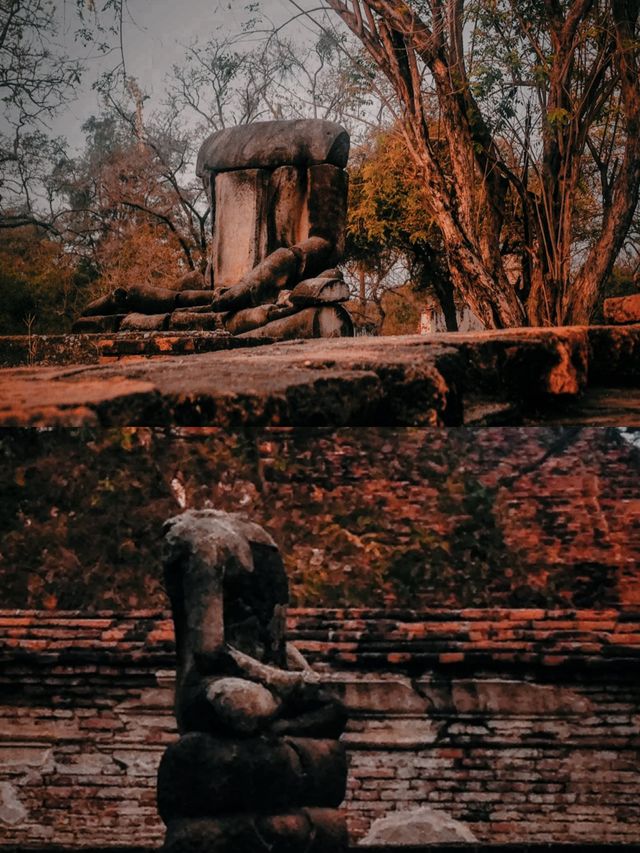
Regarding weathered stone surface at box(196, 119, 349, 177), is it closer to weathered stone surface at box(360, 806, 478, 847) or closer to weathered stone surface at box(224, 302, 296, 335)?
weathered stone surface at box(224, 302, 296, 335)

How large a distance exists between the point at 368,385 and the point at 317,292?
3244mm

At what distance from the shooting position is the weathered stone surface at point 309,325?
211 inches

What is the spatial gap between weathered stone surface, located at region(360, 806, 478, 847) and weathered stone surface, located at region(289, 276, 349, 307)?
2982 mm

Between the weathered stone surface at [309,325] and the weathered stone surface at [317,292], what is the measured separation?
50 mm

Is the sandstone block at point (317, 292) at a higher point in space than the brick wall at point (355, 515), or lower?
higher

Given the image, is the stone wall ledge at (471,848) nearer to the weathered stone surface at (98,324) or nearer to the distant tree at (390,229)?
the weathered stone surface at (98,324)

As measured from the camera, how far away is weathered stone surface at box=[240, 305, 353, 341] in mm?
5352

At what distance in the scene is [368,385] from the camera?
244 centimetres

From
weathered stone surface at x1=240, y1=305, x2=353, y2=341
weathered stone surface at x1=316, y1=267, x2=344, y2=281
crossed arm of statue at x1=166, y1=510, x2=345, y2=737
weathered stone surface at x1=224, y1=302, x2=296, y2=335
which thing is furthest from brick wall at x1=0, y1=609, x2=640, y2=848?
weathered stone surface at x1=316, y1=267, x2=344, y2=281

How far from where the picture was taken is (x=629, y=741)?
426 cm

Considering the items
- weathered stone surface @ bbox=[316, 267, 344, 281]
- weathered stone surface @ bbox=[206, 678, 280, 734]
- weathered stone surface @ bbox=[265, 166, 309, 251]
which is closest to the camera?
weathered stone surface @ bbox=[206, 678, 280, 734]

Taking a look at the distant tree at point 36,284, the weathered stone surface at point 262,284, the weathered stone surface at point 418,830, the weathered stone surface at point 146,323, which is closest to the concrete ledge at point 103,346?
the weathered stone surface at point 146,323

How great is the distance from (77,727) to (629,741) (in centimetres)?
269

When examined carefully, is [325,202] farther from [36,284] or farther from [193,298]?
[36,284]
